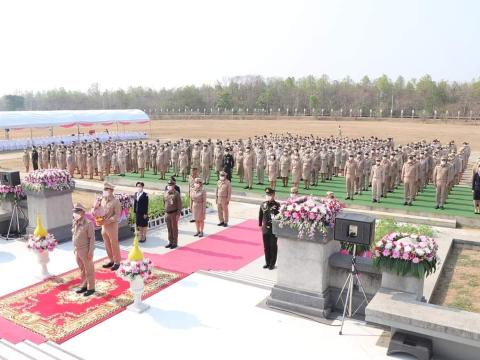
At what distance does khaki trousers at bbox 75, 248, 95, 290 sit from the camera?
23.7ft

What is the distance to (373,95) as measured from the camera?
9881 cm

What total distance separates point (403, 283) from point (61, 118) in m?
35.5

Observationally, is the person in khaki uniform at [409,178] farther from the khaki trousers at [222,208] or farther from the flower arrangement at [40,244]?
the flower arrangement at [40,244]

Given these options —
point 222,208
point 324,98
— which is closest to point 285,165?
point 222,208

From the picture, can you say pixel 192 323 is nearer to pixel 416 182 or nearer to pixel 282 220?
pixel 282 220

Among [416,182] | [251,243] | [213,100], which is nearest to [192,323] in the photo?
[251,243]

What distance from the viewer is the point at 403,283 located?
5957mm

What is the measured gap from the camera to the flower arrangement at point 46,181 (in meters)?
10.2

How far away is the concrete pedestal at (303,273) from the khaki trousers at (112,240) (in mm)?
3337

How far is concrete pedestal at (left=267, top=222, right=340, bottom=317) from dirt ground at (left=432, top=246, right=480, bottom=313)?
215 centimetres

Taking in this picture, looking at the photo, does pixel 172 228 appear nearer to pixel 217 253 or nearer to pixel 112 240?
pixel 217 253

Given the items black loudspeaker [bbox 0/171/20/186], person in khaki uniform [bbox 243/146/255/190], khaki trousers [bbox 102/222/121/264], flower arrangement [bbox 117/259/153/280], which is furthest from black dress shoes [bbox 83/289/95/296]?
person in khaki uniform [bbox 243/146/255/190]

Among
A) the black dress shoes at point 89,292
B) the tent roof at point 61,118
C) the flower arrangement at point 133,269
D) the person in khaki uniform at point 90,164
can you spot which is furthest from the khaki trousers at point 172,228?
the tent roof at point 61,118

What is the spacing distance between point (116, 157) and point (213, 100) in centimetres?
9539
